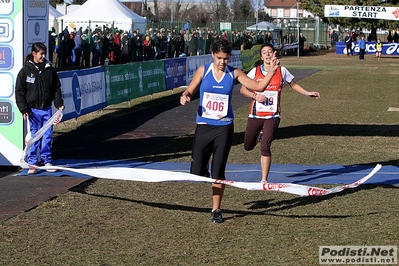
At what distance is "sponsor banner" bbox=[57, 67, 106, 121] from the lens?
1591 cm

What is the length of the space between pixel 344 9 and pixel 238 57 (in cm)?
2268

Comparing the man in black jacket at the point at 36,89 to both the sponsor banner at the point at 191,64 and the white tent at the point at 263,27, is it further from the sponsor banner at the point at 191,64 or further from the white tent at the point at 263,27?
the white tent at the point at 263,27

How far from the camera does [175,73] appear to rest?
1032 inches

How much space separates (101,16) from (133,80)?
24.8 meters

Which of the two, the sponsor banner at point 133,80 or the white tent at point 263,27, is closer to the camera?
the sponsor banner at point 133,80

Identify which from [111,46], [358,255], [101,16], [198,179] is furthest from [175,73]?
[101,16]

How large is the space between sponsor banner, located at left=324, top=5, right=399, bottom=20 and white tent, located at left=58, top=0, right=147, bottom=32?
57.5 feet

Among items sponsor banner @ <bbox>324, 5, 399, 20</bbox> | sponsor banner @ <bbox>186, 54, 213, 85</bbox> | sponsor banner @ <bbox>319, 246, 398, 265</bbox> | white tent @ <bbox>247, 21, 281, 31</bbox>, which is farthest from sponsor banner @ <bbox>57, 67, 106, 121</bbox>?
white tent @ <bbox>247, 21, 281, 31</bbox>

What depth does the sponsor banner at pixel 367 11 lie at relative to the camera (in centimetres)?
5497

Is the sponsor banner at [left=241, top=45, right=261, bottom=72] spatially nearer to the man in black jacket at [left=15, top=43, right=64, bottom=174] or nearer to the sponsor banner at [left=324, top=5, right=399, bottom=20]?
the sponsor banner at [left=324, top=5, right=399, bottom=20]

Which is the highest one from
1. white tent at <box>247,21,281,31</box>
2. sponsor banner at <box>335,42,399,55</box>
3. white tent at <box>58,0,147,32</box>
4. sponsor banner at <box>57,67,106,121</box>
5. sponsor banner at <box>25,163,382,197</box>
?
white tent at <box>247,21,281,31</box>

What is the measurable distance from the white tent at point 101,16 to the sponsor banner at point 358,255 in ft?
126

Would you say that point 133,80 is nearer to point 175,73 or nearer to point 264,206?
point 175,73

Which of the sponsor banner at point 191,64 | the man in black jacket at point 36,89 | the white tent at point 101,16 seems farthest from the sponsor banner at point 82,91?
the white tent at point 101,16
